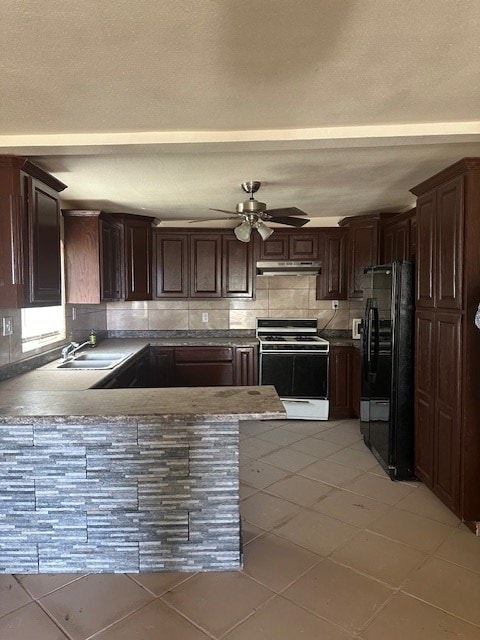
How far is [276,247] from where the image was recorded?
15.4ft

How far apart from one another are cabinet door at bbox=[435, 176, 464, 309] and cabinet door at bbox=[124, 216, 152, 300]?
116 inches

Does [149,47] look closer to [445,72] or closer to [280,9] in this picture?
[280,9]

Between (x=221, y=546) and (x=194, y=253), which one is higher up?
(x=194, y=253)

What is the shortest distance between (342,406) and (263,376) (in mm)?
929

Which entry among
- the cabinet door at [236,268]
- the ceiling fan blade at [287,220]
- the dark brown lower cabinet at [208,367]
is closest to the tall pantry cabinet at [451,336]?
the ceiling fan blade at [287,220]

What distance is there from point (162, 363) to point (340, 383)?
1.94m

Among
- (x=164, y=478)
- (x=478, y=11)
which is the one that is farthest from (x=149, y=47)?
(x=164, y=478)

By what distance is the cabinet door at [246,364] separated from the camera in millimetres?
4539

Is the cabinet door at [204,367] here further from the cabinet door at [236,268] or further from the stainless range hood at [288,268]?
the stainless range hood at [288,268]

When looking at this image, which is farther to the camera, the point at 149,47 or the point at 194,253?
the point at 194,253

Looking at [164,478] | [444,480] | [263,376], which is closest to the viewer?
[164,478]

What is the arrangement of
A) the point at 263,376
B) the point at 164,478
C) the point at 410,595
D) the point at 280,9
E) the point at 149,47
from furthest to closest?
1. the point at 263,376
2. the point at 164,478
3. the point at 410,595
4. the point at 149,47
5. the point at 280,9

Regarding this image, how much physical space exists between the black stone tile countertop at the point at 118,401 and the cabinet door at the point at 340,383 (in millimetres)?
2338

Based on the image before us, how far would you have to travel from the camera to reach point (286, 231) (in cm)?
466
